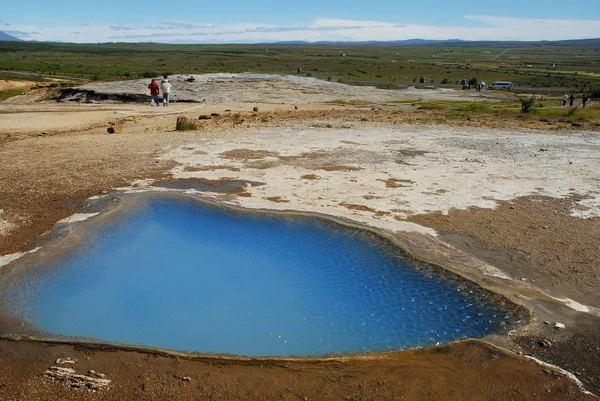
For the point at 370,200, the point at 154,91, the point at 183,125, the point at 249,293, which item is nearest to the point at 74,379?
the point at 249,293

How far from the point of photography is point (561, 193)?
9.94 metres

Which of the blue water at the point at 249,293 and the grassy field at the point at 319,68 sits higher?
the grassy field at the point at 319,68

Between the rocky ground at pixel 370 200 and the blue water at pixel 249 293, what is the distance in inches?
15.8

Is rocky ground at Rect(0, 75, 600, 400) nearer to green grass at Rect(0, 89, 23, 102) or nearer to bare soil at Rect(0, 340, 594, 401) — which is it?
bare soil at Rect(0, 340, 594, 401)

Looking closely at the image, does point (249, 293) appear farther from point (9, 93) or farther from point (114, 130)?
point (9, 93)

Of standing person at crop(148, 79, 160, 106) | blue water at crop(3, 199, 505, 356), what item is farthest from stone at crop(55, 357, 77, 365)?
standing person at crop(148, 79, 160, 106)

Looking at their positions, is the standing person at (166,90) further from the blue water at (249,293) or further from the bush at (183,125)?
the blue water at (249,293)

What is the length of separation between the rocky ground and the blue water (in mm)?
402

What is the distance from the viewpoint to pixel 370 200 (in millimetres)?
9453

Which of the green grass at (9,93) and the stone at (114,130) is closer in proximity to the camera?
the stone at (114,130)

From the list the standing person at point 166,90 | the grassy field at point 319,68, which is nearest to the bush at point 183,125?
the standing person at point 166,90

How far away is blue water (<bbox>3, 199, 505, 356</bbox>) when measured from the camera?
18.2ft

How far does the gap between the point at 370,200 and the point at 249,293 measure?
141 inches

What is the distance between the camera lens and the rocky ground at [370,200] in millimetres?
4742
